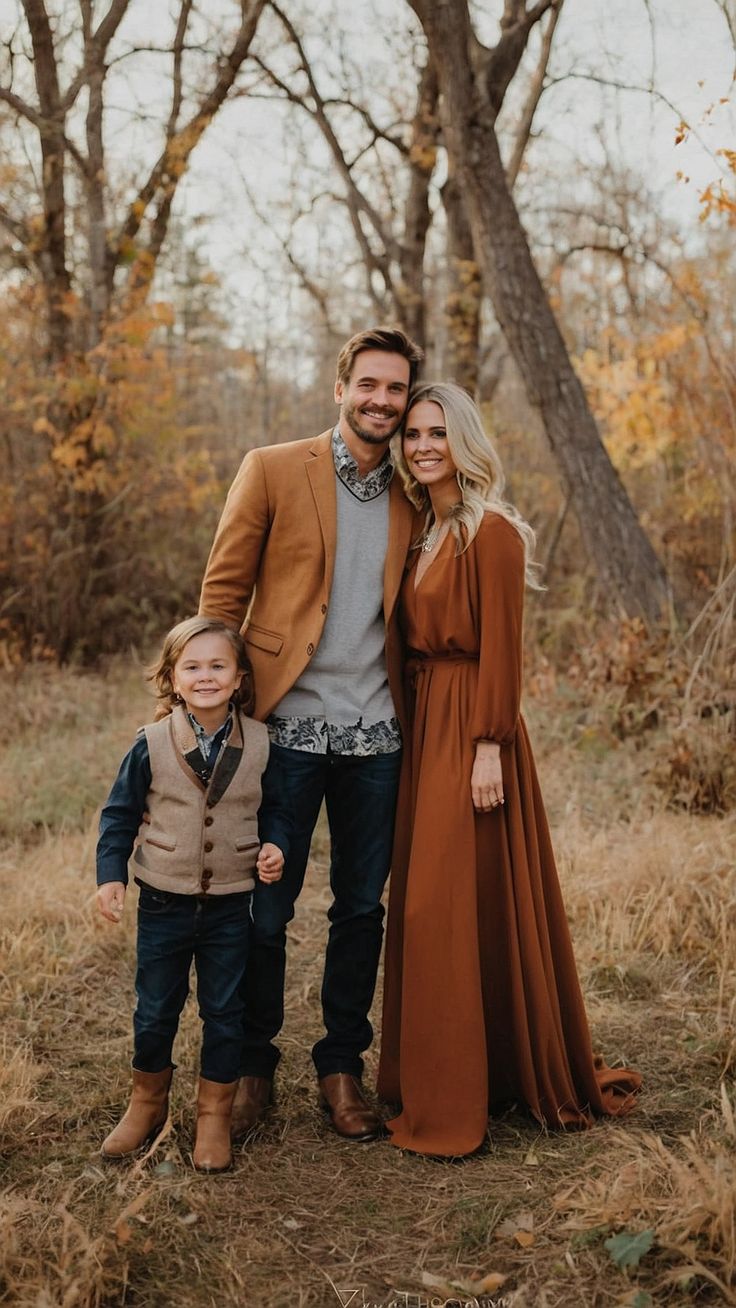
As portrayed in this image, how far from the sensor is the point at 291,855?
10.7 ft

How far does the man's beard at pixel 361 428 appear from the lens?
3.23m

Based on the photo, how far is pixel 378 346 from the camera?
3227 millimetres

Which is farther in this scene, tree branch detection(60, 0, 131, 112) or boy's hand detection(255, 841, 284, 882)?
tree branch detection(60, 0, 131, 112)

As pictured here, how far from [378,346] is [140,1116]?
2.33 m

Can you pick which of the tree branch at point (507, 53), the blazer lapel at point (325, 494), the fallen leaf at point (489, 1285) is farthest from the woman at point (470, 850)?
the tree branch at point (507, 53)

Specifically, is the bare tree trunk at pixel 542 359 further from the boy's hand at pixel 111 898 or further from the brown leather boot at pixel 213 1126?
the boy's hand at pixel 111 898

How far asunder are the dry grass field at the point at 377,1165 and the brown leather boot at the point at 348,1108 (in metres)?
0.05

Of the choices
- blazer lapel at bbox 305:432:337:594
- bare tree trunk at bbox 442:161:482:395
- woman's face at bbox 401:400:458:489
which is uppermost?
bare tree trunk at bbox 442:161:482:395

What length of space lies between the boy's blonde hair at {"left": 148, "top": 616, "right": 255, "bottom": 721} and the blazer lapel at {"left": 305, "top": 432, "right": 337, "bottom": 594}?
34 cm

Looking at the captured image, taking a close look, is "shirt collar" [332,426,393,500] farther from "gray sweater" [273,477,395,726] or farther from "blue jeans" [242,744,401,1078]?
"blue jeans" [242,744,401,1078]

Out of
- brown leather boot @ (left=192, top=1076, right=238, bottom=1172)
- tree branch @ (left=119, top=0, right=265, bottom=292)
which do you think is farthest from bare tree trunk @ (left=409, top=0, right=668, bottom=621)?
brown leather boot @ (left=192, top=1076, right=238, bottom=1172)

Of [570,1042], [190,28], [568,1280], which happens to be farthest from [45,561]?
[568,1280]

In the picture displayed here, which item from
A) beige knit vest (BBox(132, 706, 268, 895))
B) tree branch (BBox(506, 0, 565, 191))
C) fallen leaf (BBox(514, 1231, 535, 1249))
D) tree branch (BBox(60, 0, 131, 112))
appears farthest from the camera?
tree branch (BBox(60, 0, 131, 112))

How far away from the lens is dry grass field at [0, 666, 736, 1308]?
97.0 inches
